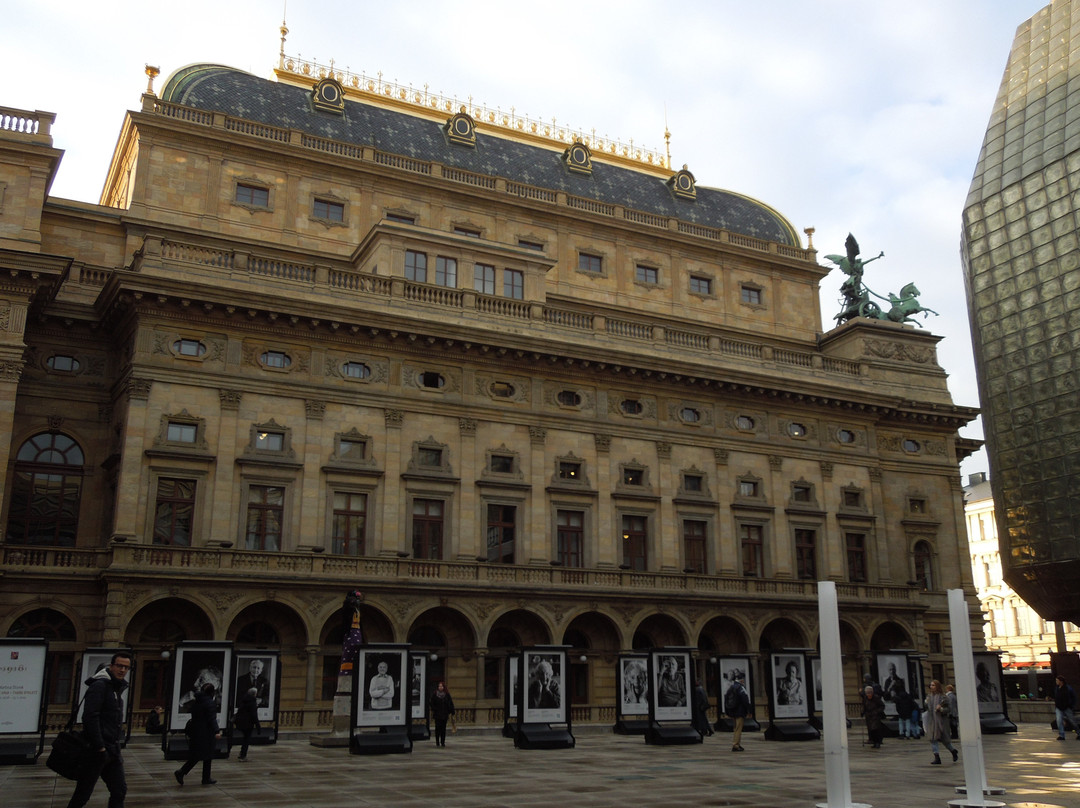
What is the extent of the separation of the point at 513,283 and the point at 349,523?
12632 mm

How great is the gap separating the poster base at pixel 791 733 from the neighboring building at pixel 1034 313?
3066 cm

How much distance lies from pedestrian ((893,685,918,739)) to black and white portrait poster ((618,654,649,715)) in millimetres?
7217

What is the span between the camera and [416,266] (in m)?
40.8

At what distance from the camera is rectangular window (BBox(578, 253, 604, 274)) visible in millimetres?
48531

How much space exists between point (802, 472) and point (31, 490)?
29837 mm

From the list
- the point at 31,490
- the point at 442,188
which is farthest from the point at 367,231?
the point at 31,490

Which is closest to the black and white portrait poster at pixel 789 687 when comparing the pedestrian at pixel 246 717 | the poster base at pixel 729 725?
the poster base at pixel 729 725

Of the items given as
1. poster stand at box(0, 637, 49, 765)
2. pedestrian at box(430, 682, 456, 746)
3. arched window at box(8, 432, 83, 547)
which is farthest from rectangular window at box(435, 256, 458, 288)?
poster stand at box(0, 637, 49, 765)

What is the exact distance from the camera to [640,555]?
1603 inches

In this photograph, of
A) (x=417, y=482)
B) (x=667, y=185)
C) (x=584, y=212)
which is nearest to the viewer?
(x=417, y=482)

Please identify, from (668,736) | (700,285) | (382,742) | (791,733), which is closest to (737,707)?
(668,736)

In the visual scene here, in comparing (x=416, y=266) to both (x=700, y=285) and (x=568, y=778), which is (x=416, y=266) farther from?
(x=568, y=778)

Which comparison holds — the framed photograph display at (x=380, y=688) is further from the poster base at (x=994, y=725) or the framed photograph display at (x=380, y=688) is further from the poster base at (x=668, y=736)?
the poster base at (x=994, y=725)

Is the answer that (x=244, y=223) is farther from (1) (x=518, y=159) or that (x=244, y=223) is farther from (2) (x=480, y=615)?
(2) (x=480, y=615)
